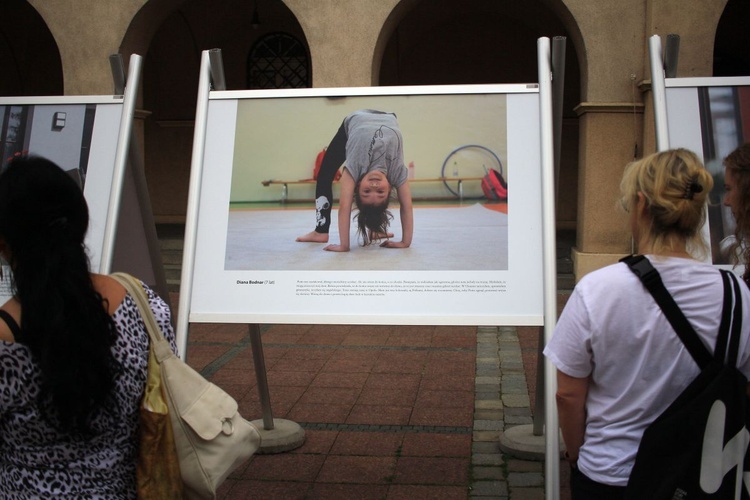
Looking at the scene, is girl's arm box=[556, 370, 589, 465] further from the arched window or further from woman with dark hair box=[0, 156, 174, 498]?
the arched window

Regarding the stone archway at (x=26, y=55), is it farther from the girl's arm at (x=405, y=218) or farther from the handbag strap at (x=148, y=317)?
the handbag strap at (x=148, y=317)

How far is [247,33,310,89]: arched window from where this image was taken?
15.3 m

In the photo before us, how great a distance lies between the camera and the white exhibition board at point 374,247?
3.30 metres

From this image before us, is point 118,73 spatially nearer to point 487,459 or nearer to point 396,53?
point 487,459

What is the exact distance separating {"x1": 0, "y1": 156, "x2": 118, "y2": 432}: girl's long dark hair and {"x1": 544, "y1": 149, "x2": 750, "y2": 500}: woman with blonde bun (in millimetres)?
1151

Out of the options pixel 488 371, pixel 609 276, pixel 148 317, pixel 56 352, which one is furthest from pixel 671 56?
pixel 488 371

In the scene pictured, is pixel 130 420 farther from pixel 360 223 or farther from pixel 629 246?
pixel 629 246

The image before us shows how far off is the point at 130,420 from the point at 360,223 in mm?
1703

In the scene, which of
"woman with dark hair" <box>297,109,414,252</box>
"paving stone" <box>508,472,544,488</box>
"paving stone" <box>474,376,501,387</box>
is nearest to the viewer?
"woman with dark hair" <box>297,109,414,252</box>

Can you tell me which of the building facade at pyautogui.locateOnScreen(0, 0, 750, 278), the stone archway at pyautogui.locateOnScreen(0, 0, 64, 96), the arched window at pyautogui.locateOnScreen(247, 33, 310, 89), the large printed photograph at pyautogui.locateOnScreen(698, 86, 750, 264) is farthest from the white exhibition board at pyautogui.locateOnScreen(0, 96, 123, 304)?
the stone archway at pyautogui.locateOnScreen(0, 0, 64, 96)

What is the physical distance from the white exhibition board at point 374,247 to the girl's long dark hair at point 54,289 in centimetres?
153

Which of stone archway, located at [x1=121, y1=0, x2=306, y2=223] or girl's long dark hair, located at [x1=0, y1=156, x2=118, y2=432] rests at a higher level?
stone archway, located at [x1=121, y1=0, x2=306, y2=223]

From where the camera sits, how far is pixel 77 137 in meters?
4.00

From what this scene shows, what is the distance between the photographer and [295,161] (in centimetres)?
367
